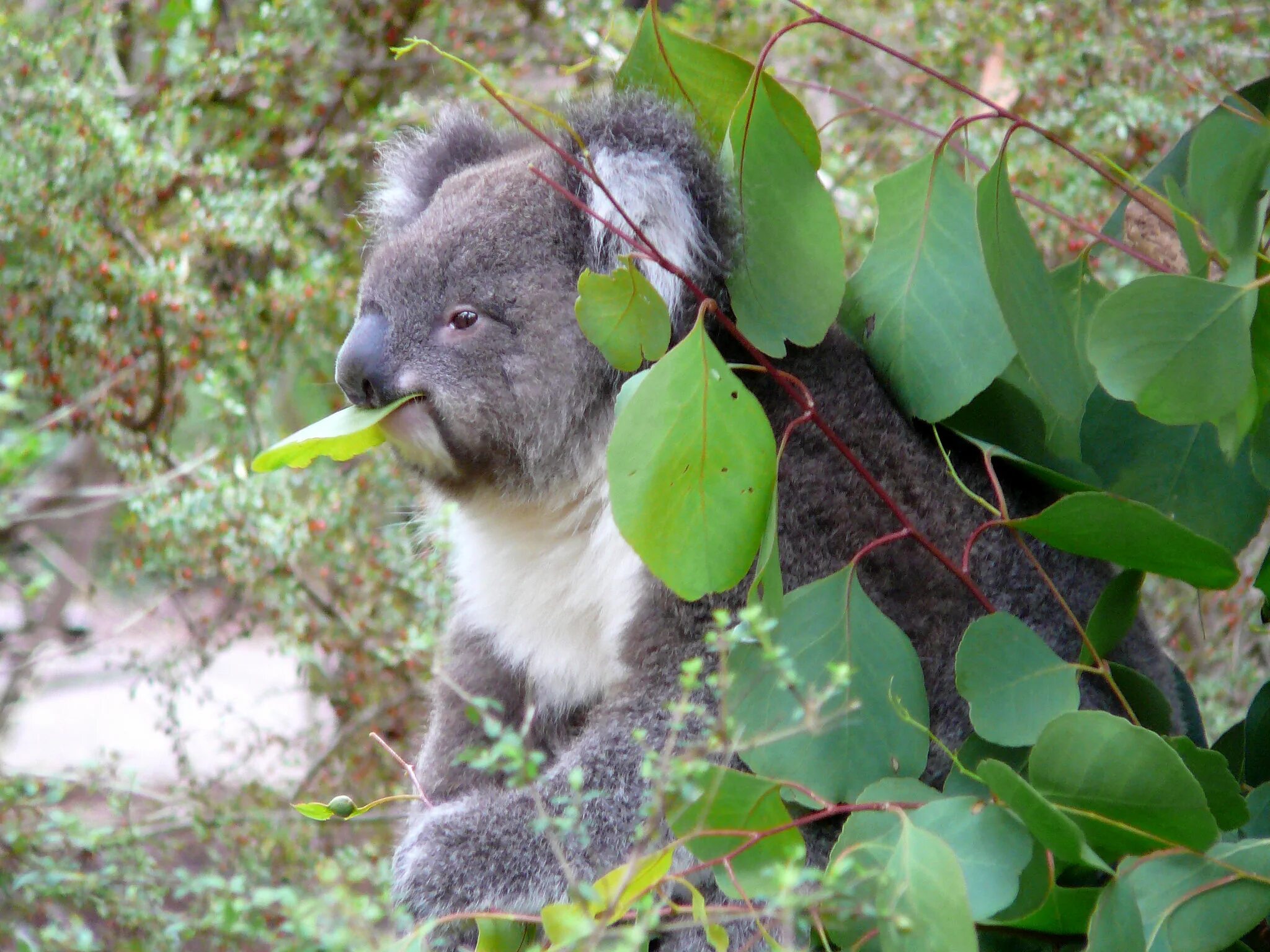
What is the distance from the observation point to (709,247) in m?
1.84

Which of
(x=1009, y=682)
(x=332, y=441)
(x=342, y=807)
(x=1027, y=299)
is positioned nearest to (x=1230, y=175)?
(x=1027, y=299)

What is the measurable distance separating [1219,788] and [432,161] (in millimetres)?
1829

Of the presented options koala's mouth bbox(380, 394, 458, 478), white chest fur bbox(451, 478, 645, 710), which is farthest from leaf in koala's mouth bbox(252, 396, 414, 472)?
white chest fur bbox(451, 478, 645, 710)

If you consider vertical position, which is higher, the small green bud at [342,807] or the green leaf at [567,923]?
the green leaf at [567,923]

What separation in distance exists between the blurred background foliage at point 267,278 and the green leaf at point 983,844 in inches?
55.6

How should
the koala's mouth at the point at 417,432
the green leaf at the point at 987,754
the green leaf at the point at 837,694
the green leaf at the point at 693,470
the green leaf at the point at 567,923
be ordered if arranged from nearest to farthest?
1. the green leaf at the point at 567,923
2. the green leaf at the point at 693,470
3. the green leaf at the point at 837,694
4. the green leaf at the point at 987,754
5. the koala's mouth at the point at 417,432

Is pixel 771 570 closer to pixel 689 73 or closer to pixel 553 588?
pixel 553 588

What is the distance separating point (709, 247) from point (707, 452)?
1.79 ft

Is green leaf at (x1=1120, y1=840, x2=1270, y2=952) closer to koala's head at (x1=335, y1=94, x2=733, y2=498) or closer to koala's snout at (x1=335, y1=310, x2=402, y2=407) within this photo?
koala's head at (x1=335, y1=94, x2=733, y2=498)

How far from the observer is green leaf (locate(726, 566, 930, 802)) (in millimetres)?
1488

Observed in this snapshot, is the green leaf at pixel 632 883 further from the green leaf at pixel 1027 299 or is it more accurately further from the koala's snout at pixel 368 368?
the koala's snout at pixel 368 368

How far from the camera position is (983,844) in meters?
1.28

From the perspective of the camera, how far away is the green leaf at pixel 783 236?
164 centimetres

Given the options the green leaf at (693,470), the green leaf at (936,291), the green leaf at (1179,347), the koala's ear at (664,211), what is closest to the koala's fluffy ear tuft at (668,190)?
the koala's ear at (664,211)
